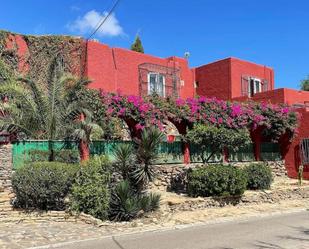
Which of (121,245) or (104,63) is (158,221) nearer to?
(121,245)

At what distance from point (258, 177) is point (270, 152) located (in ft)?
18.4

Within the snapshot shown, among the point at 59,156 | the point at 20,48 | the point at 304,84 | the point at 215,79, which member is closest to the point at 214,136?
the point at 59,156

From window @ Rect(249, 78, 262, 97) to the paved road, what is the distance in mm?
22056

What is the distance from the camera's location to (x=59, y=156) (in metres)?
16.5

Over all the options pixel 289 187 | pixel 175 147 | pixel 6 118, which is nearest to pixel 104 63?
pixel 175 147

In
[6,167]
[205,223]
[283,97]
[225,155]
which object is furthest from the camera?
[283,97]

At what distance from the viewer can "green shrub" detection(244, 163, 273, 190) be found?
19.5 m

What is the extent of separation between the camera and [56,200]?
13633 mm

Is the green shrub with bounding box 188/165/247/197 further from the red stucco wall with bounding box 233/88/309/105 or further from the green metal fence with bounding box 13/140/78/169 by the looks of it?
the red stucco wall with bounding box 233/88/309/105

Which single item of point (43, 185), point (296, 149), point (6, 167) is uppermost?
point (296, 149)

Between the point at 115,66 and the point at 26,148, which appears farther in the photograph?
the point at 115,66

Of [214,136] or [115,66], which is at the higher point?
[115,66]

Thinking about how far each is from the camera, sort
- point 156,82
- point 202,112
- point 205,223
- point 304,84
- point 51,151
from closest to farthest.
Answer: point 205,223 < point 51,151 < point 202,112 < point 156,82 < point 304,84

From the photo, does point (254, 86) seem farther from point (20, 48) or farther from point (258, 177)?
point (20, 48)
